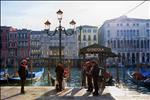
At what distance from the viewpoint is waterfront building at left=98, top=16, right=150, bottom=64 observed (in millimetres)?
98062

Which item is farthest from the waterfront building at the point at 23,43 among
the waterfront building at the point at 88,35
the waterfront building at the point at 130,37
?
the waterfront building at the point at 130,37

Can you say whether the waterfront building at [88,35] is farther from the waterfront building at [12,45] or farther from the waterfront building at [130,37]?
the waterfront building at [12,45]

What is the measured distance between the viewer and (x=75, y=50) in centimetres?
10300

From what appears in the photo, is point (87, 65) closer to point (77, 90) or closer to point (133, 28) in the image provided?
point (77, 90)

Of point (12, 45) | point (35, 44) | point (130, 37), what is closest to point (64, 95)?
point (130, 37)

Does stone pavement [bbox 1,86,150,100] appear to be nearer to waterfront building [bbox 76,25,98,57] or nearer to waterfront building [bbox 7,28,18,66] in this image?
waterfront building [bbox 7,28,18,66]

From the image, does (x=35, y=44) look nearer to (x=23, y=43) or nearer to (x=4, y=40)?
(x=23, y=43)

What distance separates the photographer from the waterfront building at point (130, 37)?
322ft

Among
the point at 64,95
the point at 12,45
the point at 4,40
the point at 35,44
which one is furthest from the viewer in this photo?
the point at 35,44

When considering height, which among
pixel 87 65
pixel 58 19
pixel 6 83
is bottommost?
pixel 6 83

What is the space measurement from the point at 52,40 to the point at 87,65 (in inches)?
3516

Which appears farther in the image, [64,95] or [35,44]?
[35,44]

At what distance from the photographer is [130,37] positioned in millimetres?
99312

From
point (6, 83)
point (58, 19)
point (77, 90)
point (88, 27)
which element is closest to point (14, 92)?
point (77, 90)
